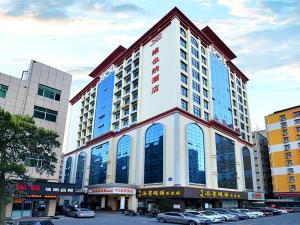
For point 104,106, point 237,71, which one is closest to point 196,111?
point 104,106

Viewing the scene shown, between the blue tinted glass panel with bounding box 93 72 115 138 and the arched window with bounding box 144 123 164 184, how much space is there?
2076cm

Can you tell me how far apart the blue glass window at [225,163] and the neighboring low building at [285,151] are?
31.2 m

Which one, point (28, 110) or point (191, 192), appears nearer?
point (28, 110)

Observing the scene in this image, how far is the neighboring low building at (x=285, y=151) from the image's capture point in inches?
3322

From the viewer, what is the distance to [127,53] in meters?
75.9

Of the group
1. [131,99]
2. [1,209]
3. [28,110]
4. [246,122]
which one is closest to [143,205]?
[131,99]

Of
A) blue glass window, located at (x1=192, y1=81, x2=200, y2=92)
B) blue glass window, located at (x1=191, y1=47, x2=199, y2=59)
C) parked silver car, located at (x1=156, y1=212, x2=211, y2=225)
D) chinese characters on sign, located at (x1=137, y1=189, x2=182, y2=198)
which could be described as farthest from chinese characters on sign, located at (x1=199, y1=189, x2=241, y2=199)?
blue glass window, located at (x1=191, y1=47, x2=199, y2=59)

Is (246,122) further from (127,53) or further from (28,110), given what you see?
(28,110)

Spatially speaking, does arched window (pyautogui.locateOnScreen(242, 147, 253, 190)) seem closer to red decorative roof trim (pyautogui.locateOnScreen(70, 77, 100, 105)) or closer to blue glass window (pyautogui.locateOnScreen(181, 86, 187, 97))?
blue glass window (pyautogui.locateOnScreen(181, 86, 187, 97))

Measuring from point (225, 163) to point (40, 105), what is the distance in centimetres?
4469

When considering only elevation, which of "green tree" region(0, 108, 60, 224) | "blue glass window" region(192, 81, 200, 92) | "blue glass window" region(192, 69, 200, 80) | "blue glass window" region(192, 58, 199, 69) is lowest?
"green tree" region(0, 108, 60, 224)

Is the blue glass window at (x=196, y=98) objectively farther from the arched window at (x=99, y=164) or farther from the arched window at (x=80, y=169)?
the arched window at (x=80, y=169)

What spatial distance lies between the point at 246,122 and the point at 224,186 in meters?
→ 30.1

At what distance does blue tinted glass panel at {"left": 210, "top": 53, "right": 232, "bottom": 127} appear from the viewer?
67062mm
